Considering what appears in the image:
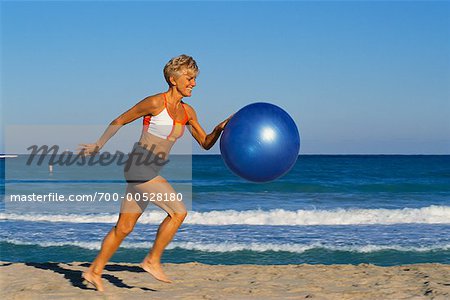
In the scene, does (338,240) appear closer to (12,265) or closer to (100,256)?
(12,265)

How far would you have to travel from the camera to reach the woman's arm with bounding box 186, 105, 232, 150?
18.8 ft

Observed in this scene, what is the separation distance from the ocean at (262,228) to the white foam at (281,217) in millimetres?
24

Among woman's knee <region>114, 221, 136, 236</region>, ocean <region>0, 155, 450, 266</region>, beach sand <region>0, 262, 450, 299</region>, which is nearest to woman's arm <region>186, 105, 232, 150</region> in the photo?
woman's knee <region>114, 221, 136, 236</region>

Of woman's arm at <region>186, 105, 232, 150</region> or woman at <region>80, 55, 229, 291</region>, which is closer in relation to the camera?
woman at <region>80, 55, 229, 291</region>

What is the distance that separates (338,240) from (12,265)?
577 cm

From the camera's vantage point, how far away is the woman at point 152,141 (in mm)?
5461

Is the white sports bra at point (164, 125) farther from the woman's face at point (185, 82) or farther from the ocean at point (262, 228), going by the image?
the ocean at point (262, 228)

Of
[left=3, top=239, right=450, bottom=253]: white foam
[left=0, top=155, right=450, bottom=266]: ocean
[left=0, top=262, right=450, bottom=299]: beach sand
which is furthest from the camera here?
[left=3, top=239, right=450, bottom=253]: white foam

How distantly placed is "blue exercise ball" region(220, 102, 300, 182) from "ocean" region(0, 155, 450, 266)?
12.0 feet

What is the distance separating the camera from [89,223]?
1376cm

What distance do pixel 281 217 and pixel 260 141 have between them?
1030 centimetres

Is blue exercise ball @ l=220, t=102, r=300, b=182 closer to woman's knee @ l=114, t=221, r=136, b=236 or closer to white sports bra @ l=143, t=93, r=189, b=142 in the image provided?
white sports bra @ l=143, t=93, r=189, b=142

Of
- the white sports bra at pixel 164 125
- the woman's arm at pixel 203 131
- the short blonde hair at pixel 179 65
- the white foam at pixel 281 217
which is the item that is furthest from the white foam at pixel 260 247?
the short blonde hair at pixel 179 65

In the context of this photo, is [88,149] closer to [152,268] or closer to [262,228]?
[152,268]
